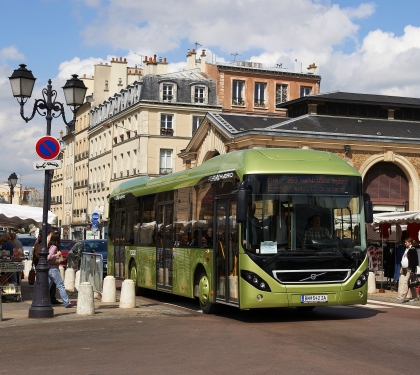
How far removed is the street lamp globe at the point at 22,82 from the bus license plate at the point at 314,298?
7.11 metres

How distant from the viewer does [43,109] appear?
18.1 meters

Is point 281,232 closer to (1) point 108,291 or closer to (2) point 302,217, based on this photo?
(2) point 302,217

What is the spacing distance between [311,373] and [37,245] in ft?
41.7

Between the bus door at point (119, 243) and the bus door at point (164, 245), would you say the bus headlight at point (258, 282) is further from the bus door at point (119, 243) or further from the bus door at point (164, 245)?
the bus door at point (119, 243)

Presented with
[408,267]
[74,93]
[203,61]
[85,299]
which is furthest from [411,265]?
[203,61]

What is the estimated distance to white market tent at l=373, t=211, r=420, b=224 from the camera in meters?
24.0

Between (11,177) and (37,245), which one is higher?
(11,177)

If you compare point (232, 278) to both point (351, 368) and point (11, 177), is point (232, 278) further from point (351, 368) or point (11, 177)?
point (11, 177)

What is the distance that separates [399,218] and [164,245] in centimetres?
811

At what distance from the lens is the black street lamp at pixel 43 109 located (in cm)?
1627

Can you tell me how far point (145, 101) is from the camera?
7019 centimetres

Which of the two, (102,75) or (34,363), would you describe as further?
(102,75)

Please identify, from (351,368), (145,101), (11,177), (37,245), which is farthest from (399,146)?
(351,368)

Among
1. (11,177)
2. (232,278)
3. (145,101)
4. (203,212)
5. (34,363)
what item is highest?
(145,101)
